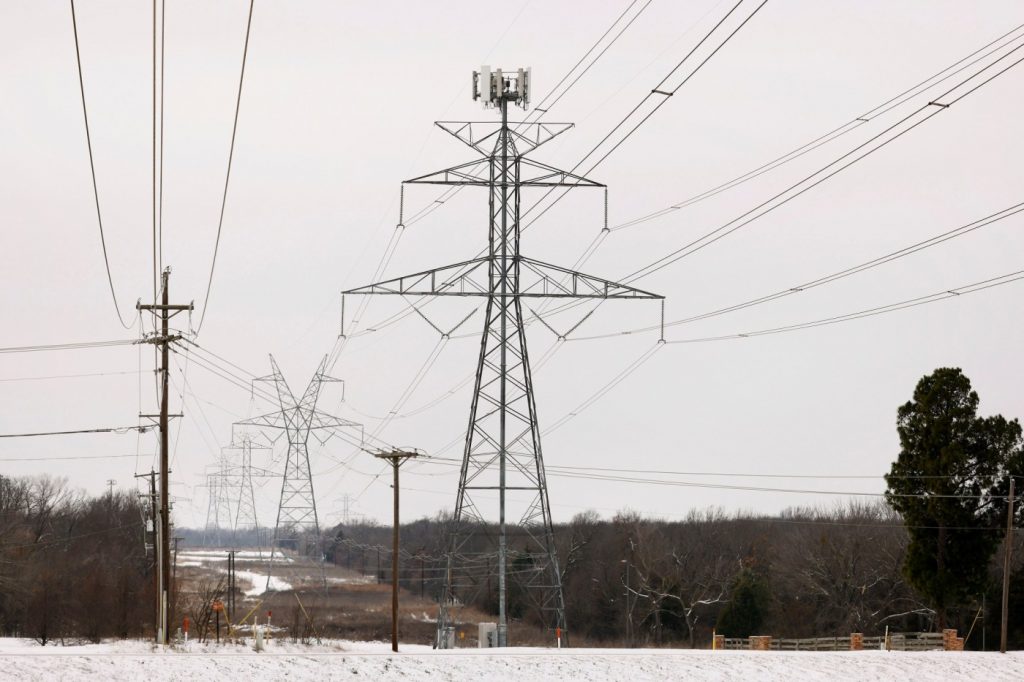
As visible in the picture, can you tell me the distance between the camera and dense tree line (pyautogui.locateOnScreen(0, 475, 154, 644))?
72.2 meters

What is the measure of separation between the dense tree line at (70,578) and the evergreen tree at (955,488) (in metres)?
38.3

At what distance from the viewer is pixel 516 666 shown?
34594 mm

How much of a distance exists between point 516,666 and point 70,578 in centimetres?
5710

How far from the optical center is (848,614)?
80.4m

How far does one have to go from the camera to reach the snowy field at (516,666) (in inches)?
1297

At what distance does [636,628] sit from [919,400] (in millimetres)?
40577

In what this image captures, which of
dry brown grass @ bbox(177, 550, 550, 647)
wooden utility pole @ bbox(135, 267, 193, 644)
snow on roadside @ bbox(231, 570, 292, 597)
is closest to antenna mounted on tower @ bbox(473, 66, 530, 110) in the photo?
wooden utility pole @ bbox(135, 267, 193, 644)

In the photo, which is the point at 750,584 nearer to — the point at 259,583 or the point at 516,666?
the point at 516,666

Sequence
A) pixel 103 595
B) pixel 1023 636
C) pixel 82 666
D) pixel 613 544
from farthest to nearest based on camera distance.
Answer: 1. pixel 613 544
2. pixel 103 595
3. pixel 1023 636
4. pixel 82 666

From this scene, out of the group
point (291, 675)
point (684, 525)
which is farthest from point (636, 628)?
point (291, 675)

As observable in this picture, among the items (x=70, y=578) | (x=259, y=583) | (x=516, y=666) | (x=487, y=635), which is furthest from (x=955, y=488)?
(x=259, y=583)

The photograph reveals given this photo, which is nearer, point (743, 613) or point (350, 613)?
point (743, 613)

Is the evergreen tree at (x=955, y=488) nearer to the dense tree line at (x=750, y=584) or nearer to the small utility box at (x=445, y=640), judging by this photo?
the dense tree line at (x=750, y=584)

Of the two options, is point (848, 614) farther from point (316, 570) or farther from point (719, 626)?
point (316, 570)
